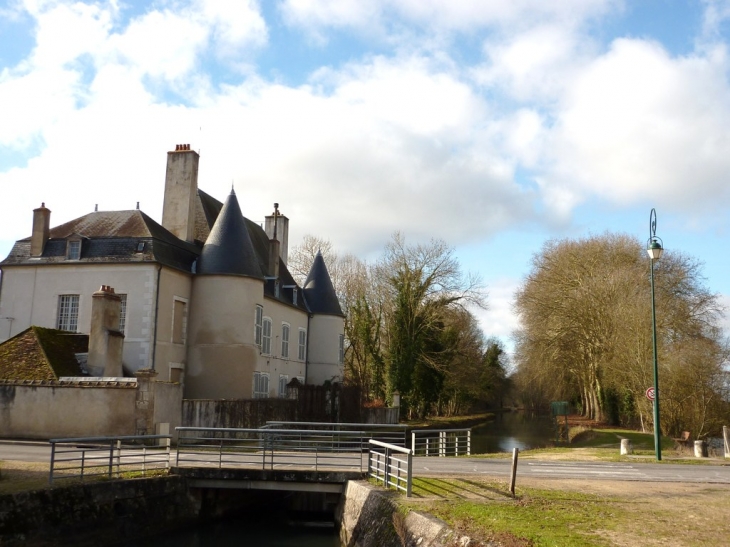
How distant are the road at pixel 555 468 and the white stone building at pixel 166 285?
351 inches

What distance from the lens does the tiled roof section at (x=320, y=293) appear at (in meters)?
42.0

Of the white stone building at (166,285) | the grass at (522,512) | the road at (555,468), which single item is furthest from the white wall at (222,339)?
the grass at (522,512)

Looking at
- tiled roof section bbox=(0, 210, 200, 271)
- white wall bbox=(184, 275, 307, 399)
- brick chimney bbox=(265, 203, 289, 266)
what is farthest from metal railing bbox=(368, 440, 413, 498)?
brick chimney bbox=(265, 203, 289, 266)

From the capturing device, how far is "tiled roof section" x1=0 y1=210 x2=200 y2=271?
28109 mm

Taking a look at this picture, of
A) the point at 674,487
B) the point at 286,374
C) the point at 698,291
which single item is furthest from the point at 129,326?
the point at 698,291

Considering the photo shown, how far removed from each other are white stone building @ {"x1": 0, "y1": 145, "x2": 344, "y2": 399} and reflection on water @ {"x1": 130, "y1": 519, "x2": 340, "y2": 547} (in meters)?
10.8

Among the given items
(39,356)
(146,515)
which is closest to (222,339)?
(39,356)

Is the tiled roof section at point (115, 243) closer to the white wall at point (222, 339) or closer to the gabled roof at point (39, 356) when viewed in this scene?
the white wall at point (222, 339)

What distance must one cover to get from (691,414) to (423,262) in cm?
2129

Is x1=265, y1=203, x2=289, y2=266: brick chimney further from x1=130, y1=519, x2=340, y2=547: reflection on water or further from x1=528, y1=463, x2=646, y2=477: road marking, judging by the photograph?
x1=528, y1=463, x2=646, y2=477: road marking

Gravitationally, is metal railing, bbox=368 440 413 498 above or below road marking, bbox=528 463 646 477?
above

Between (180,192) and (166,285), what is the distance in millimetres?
5681

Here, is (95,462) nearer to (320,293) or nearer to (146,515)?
(146,515)

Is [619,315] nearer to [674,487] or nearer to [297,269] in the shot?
[674,487]
